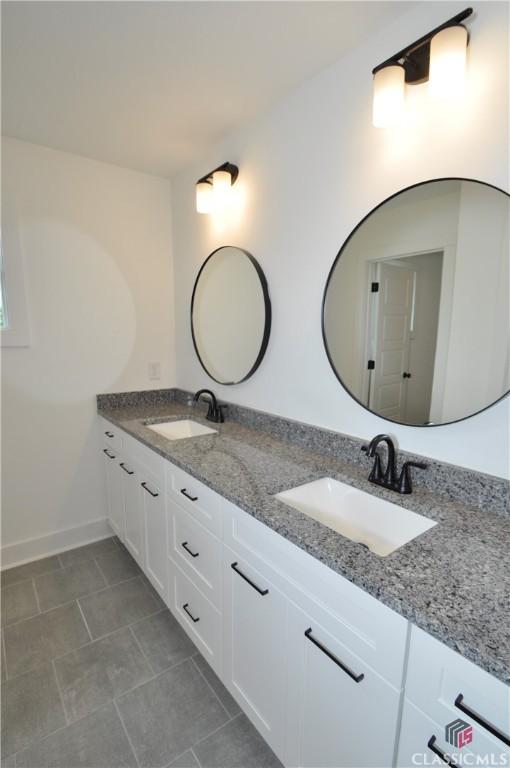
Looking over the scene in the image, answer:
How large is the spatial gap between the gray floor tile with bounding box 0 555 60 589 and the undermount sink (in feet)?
5.87

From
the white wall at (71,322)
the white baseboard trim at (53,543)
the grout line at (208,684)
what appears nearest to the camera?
the grout line at (208,684)

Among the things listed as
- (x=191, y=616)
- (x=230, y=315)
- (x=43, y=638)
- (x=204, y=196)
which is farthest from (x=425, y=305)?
(x=43, y=638)

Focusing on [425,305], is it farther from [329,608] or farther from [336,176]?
[329,608]

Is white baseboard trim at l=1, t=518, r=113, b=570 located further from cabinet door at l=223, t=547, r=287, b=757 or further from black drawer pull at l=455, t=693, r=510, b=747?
black drawer pull at l=455, t=693, r=510, b=747

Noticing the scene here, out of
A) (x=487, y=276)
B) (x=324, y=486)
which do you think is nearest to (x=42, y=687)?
(x=324, y=486)

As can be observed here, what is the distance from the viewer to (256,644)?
113 centimetres

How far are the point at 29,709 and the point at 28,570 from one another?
0.94m

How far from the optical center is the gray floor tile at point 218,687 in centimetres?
137

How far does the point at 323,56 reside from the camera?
1330mm

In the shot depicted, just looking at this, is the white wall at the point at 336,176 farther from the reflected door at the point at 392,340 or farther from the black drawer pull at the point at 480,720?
the black drawer pull at the point at 480,720

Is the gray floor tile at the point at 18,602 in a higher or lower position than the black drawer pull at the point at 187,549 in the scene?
lower

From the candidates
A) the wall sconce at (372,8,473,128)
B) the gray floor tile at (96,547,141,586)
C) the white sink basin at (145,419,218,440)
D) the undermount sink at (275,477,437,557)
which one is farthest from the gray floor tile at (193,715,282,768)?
the wall sconce at (372,8,473,128)

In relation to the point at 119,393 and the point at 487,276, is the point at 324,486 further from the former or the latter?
the point at 119,393

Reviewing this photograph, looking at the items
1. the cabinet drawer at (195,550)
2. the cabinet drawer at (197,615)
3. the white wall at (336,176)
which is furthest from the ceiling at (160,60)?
the cabinet drawer at (197,615)
